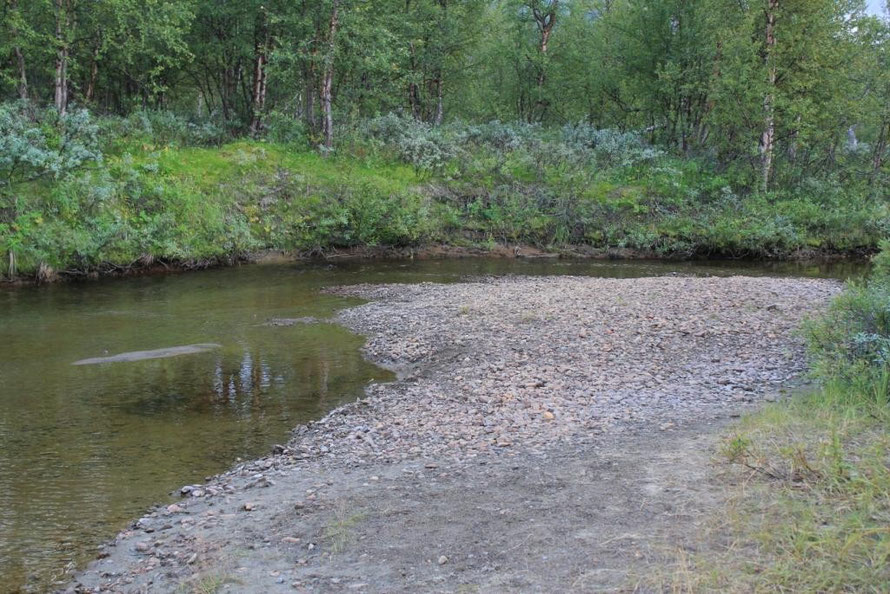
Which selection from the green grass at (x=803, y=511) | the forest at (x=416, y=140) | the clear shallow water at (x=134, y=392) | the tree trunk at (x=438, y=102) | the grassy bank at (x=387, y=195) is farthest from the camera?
the tree trunk at (x=438, y=102)

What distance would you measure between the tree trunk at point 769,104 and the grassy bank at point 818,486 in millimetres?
23041

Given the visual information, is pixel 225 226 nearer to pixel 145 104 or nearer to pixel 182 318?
pixel 182 318

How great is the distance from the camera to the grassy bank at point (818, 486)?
506cm

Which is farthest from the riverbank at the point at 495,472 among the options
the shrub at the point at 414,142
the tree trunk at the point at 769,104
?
the tree trunk at the point at 769,104

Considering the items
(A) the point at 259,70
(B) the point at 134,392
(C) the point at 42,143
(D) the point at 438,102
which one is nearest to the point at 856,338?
(B) the point at 134,392

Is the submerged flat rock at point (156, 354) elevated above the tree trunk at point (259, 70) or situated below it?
below

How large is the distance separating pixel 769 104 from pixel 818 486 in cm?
2764

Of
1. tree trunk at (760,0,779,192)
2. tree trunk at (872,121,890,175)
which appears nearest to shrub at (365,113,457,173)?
tree trunk at (760,0,779,192)

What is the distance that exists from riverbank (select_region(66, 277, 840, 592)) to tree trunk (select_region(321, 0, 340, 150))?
61.4 ft

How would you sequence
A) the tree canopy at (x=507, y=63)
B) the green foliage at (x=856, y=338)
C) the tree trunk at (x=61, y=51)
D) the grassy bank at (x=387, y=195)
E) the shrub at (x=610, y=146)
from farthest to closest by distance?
the shrub at (x=610, y=146)
the tree canopy at (x=507, y=63)
the tree trunk at (x=61, y=51)
the grassy bank at (x=387, y=195)
the green foliage at (x=856, y=338)

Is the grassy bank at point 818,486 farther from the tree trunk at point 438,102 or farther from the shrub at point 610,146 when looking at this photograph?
the tree trunk at point 438,102

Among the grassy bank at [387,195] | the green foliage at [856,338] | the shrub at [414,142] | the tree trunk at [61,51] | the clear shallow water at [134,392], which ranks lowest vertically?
the clear shallow water at [134,392]

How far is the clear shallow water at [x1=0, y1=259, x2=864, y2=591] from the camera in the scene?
26.4 ft

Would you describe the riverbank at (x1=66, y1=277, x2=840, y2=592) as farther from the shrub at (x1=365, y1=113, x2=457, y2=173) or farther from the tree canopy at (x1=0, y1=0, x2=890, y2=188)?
the tree canopy at (x1=0, y1=0, x2=890, y2=188)
